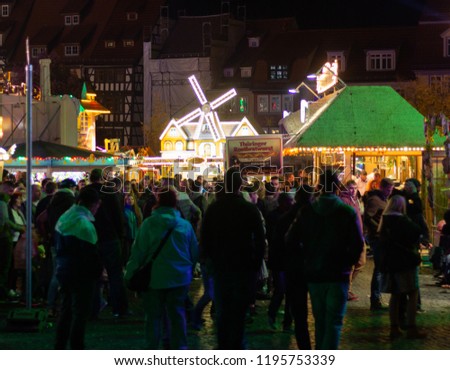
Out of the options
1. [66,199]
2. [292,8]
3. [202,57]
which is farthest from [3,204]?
[292,8]

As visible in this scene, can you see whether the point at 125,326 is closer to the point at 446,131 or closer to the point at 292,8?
the point at 446,131

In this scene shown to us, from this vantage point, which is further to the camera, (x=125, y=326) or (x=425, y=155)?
(x=425, y=155)

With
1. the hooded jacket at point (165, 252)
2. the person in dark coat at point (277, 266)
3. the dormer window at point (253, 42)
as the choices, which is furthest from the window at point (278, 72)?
the hooded jacket at point (165, 252)

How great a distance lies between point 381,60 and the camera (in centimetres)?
7850

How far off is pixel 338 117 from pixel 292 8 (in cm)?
6074

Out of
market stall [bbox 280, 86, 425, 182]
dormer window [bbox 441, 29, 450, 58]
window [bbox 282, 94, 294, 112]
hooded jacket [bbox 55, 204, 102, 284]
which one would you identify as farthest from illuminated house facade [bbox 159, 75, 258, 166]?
hooded jacket [bbox 55, 204, 102, 284]

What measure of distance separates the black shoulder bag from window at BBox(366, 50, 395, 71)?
68.8m

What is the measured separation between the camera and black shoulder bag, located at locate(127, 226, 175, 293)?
1030cm

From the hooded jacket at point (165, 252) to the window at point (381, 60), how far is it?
6866cm

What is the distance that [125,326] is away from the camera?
548 inches

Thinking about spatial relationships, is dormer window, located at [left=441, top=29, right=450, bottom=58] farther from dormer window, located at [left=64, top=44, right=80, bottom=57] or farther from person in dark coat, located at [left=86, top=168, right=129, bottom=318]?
person in dark coat, located at [left=86, top=168, right=129, bottom=318]

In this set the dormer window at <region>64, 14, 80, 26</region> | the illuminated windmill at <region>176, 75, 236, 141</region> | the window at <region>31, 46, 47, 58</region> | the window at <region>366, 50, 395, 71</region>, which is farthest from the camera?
the dormer window at <region>64, 14, 80, 26</region>

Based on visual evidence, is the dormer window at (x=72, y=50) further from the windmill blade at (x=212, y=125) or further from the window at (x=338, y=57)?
the windmill blade at (x=212, y=125)

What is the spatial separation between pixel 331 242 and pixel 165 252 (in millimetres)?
1445
